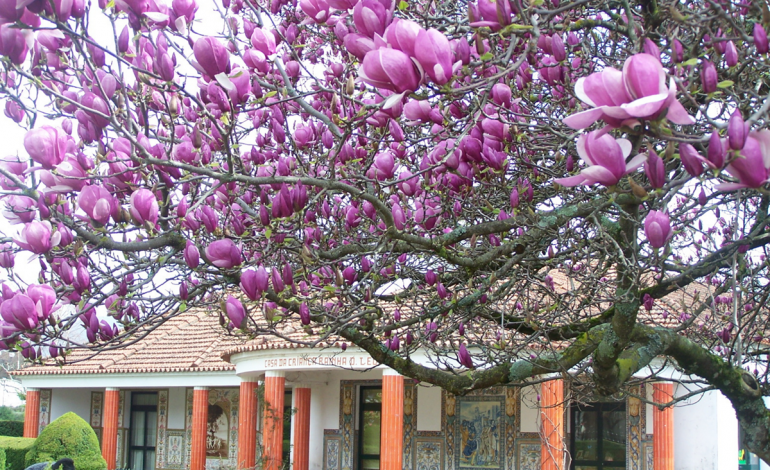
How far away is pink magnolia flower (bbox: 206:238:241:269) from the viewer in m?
3.13

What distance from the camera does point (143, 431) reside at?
853 inches

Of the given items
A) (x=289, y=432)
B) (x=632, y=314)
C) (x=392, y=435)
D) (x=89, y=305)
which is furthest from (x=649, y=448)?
(x=89, y=305)

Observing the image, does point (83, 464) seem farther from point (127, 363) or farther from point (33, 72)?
point (33, 72)

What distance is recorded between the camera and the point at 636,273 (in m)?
3.94

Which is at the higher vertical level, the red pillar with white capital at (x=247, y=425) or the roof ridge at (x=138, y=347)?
the roof ridge at (x=138, y=347)

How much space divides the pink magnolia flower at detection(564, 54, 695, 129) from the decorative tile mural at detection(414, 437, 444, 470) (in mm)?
15913

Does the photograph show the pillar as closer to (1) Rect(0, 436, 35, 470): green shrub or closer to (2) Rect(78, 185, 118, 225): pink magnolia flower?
(1) Rect(0, 436, 35, 470): green shrub

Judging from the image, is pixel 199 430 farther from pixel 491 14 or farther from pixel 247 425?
pixel 491 14

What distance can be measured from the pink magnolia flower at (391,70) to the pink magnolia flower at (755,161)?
82cm

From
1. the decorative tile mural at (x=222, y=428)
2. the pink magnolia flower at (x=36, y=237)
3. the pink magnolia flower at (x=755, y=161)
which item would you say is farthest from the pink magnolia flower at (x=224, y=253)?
the decorative tile mural at (x=222, y=428)

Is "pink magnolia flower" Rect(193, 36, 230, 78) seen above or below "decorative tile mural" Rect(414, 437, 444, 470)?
above

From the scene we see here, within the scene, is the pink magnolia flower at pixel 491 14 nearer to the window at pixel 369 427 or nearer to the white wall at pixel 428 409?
the white wall at pixel 428 409

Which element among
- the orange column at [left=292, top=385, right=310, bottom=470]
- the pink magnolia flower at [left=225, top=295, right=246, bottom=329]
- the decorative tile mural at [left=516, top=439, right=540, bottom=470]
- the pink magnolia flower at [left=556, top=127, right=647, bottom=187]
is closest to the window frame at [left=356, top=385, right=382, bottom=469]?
the orange column at [left=292, top=385, right=310, bottom=470]

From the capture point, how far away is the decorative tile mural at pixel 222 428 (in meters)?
19.9
